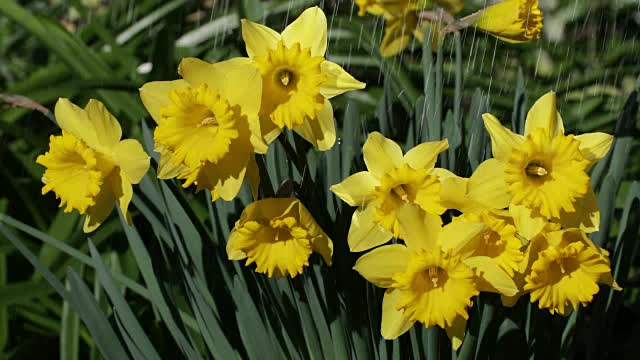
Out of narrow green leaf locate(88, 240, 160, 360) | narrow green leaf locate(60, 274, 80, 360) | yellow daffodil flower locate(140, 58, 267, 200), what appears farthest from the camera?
narrow green leaf locate(60, 274, 80, 360)

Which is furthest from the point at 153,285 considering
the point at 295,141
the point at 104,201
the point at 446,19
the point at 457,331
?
the point at 446,19

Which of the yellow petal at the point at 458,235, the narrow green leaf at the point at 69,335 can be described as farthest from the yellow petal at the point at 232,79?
the narrow green leaf at the point at 69,335

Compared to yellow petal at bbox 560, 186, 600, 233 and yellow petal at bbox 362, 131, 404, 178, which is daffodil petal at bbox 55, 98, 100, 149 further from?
yellow petal at bbox 560, 186, 600, 233

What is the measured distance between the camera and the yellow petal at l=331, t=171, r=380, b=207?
88 cm

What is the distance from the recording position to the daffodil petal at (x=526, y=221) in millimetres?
830

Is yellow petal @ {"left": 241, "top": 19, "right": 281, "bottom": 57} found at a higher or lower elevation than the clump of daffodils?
higher

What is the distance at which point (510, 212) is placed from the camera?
2.77 ft

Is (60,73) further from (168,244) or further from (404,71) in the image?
(168,244)

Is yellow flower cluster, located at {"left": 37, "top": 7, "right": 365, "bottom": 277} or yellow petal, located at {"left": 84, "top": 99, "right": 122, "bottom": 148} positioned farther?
yellow petal, located at {"left": 84, "top": 99, "right": 122, "bottom": 148}

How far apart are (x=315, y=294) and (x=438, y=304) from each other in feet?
0.51

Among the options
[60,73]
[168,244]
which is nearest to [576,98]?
[60,73]

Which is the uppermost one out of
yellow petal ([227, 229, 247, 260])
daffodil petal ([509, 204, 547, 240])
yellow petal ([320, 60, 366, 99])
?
yellow petal ([320, 60, 366, 99])

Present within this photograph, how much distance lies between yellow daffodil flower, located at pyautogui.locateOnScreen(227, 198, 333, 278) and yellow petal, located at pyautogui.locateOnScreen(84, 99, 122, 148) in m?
0.17

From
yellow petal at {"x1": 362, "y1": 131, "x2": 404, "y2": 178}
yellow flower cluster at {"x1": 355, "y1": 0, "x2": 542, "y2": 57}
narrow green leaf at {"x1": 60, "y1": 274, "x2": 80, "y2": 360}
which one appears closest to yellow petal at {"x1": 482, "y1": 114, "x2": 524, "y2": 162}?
yellow petal at {"x1": 362, "y1": 131, "x2": 404, "y2": 178}
